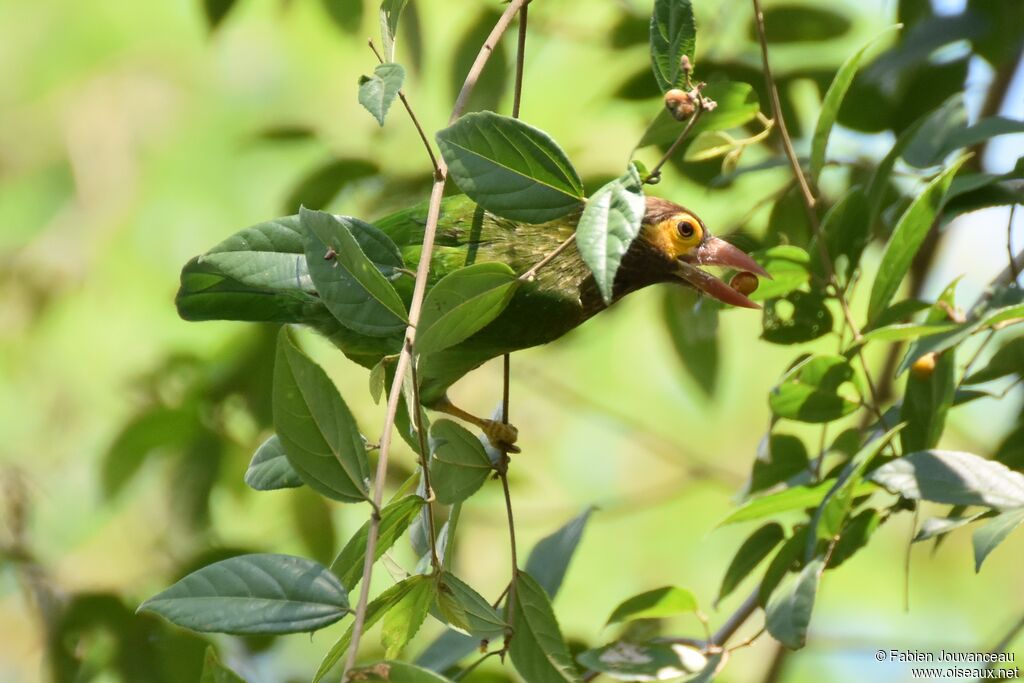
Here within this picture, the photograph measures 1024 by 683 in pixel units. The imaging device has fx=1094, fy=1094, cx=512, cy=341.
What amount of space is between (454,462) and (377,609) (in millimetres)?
315

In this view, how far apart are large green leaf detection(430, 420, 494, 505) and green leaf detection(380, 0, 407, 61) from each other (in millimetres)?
547

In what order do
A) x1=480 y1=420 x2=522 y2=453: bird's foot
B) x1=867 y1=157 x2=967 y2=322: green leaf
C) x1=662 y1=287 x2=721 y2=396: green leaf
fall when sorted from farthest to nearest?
x1=662 y1=287 x2=721 y2=396: green leaf, x1=480 y1=420 x2=522 y2=453: bird's foot, x1=867 y1=157 x2=967 y2=322: green leaf

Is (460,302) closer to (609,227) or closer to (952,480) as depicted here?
(609,227)

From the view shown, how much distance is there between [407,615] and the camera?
4.89ft

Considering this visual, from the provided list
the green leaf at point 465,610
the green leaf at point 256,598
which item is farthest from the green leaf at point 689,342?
the green leaf at point 256,598

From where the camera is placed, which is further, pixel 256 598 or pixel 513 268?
pixel 513 268

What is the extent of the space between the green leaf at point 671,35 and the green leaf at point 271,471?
0.79 meters

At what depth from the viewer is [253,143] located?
322 cm

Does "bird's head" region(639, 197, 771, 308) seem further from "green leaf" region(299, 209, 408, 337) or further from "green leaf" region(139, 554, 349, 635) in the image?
"green leaf" region(139, 554, 349, 635)

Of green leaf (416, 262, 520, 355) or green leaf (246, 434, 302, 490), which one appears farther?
green leaf (246, 434, 302, 490)

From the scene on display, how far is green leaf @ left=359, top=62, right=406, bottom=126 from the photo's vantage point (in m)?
1.31

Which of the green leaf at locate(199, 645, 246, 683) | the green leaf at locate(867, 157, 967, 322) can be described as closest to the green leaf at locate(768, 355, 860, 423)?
the green leaf at locate(867, 157, 967, 322)

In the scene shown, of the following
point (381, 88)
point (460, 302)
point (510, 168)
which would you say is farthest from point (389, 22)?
point (460, 302)

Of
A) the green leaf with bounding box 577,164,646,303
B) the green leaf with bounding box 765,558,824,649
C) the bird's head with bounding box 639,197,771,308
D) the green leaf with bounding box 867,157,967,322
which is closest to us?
the green leaf with bounding box 577,164,646,303
